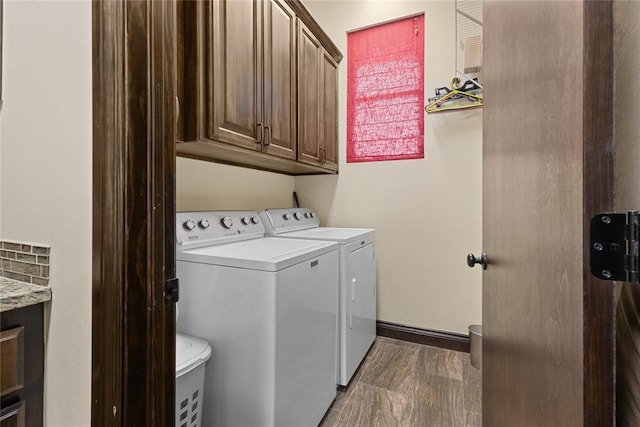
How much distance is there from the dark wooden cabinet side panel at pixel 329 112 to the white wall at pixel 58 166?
6.15 ft

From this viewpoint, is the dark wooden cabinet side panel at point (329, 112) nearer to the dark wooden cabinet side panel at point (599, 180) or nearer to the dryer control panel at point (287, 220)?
the dryer control panel at point (287, 220)

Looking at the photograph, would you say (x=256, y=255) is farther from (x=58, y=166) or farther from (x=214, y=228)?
(x=58, y=166)

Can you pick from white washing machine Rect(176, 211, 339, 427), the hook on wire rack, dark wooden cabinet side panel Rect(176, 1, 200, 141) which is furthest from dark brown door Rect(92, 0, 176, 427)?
the hook on wire rack

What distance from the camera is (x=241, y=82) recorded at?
1.63 m

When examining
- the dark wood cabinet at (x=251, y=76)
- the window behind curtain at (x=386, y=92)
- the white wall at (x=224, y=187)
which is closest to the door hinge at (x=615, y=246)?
the dark wood cabinet at (x=251, y=76)

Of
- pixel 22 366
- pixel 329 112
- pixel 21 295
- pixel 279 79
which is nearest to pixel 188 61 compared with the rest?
pixel 279 79

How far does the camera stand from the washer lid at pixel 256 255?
50.2 inches

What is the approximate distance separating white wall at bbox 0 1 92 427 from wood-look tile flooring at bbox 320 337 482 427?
130cm

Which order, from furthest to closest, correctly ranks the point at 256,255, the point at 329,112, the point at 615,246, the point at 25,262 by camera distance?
the point at 329,112
the point at 256,255
the point at 25,262
the point at 615,246

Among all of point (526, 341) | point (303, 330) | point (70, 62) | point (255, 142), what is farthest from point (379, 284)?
point (70, 62)

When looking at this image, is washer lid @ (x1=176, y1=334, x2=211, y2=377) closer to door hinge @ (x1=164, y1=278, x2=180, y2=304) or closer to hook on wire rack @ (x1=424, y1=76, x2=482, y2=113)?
door hinge @ (x1=164, y1=278, x2=180, y2=304)

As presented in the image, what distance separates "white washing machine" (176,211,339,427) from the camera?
125 cm

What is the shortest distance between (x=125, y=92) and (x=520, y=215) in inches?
35.4

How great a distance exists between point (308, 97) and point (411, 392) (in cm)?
207
